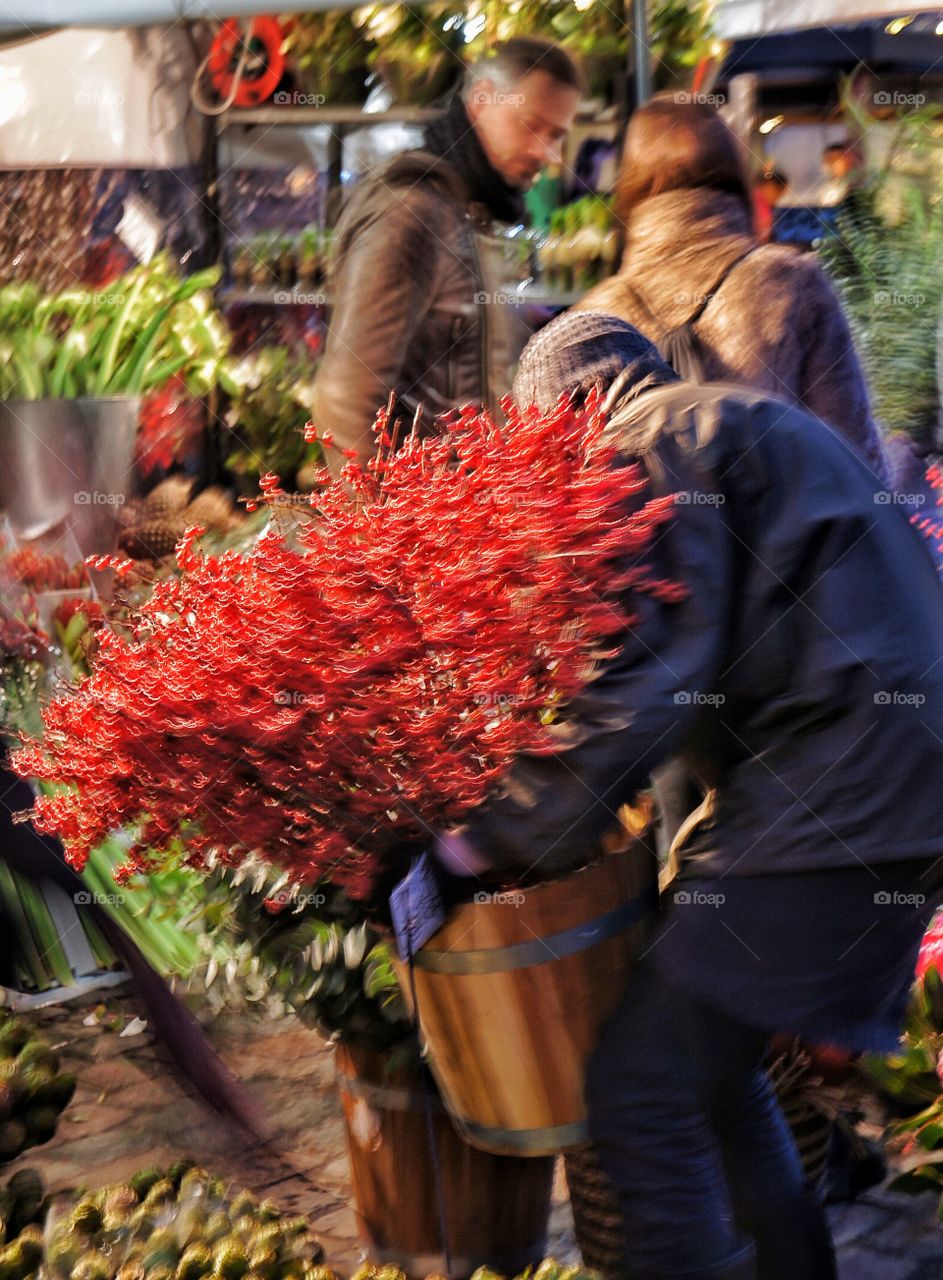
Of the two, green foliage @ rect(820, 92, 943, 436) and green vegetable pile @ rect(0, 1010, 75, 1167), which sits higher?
green foliage @ rect(820, 92, 943, 436)

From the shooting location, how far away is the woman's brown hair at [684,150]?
2.28 meters

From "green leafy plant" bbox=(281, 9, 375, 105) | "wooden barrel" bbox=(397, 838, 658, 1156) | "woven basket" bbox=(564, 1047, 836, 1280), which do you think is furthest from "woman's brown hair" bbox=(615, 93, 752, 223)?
"woven basket" bbox=(564, 1047, 836, 1280)

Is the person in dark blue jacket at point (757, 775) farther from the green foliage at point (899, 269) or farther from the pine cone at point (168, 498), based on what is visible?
the pine cone at point (168, 498)

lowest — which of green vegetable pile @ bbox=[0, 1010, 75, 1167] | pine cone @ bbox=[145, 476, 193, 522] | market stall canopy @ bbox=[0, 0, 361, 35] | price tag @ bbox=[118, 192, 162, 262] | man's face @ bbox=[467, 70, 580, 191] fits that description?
green vegetable pile @ bbox=[0, 1010, 75, 1167]

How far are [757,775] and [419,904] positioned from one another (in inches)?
17.8

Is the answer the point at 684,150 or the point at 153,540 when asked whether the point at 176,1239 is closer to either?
the point at 153,540

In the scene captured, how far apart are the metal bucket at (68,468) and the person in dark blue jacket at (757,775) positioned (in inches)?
38.5

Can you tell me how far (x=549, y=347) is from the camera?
5.76 feet

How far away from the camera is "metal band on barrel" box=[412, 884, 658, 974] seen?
5.16 feet

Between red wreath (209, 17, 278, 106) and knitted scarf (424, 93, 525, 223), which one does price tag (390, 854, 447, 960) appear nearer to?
knitted scarf (424, 93, 525, 223)

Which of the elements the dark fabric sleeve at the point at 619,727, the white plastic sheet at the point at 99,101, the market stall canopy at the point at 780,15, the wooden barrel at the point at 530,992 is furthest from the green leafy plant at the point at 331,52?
the wooden barrel at the point at 530,992

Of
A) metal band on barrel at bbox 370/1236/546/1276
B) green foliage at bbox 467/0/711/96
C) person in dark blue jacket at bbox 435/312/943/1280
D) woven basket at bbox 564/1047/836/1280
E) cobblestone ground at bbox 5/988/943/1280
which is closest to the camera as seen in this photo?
person in dark blue jacket at bbox 435/312/943/1280

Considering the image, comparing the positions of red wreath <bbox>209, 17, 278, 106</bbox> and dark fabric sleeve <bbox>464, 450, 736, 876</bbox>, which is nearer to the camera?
dark fabric sleeve <bbox>464, 450, 736, 876</bbox>

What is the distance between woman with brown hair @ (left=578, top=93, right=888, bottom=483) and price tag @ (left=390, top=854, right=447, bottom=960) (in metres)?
1.09
